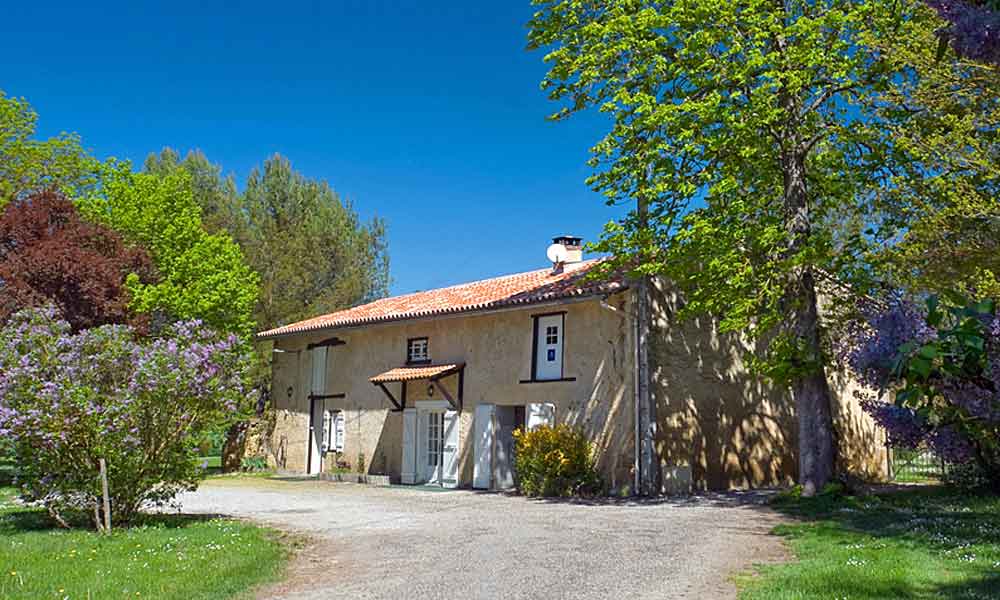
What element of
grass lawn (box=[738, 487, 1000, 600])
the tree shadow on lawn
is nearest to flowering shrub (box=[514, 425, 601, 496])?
grass lawn (box=[738, 487, 1000, 600])

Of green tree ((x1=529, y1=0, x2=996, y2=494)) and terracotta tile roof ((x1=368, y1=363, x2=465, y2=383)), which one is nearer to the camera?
green tree ((x1=529, y1=0, x2=996, y2=494))

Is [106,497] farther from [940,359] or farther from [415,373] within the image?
[415,373]

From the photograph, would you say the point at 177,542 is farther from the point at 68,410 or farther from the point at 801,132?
the point at 801,132

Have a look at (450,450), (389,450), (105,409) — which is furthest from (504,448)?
(105,409)

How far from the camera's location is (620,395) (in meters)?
19.0

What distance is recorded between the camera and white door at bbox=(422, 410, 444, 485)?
23156 millimetres

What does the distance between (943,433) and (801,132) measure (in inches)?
233

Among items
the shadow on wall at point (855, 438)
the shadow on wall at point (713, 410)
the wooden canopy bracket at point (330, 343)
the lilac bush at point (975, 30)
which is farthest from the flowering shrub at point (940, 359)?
the wooden canopy bracket at point (330, 343)

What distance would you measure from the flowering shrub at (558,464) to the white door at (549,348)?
1793mm

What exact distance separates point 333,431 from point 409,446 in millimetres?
4133

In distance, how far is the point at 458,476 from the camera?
72.7 feet

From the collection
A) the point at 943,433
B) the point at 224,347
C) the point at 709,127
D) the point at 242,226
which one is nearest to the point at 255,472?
the point at 242,226

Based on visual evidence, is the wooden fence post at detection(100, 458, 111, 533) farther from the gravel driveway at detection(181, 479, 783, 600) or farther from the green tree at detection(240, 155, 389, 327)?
the green tree at detection(240, 155, 389, 327)

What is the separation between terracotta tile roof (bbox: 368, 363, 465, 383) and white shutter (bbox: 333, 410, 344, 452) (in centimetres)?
302
